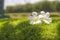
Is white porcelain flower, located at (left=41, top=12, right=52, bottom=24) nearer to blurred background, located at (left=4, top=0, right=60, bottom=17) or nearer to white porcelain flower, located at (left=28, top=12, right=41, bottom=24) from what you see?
white porcelain flower, located at (left=28, top=12, right=41, bottom=24)

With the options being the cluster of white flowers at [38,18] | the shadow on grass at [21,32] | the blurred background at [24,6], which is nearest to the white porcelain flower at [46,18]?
the cluster of white flowers at [38,18]

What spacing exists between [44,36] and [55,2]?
1.68m

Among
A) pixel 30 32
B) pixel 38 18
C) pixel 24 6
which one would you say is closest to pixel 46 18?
pixel 38 18

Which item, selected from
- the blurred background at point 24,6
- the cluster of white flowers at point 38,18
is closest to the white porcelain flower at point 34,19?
the cluster of white flowers at point 38,18

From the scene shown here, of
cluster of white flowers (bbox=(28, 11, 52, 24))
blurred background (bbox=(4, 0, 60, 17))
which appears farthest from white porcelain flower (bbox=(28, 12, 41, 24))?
blurred background (bbox=(4, 0, 60, 17))

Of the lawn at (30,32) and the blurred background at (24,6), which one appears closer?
the lawn at (30,32)

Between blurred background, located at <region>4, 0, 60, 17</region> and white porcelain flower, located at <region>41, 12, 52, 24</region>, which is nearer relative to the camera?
white porcelain flower, located at <region>41, 12, 52, 24</region>

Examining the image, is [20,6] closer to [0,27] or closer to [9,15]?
[9,15]

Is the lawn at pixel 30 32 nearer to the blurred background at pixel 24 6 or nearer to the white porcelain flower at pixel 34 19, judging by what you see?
the white porcelain flower at pixel 34 19

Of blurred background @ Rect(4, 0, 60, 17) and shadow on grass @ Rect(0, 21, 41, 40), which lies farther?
blurred background @ Rect(4, 0, 60, 17)

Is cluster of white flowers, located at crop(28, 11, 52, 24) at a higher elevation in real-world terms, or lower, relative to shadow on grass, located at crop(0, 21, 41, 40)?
higher

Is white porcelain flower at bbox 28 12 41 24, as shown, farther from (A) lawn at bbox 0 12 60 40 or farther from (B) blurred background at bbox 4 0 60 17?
(B) blurred background at bbox 4 0 60 17

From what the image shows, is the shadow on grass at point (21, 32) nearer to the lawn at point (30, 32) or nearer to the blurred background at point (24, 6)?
the lawn at point (30, 32)

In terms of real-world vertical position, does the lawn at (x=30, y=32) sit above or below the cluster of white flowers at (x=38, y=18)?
below
